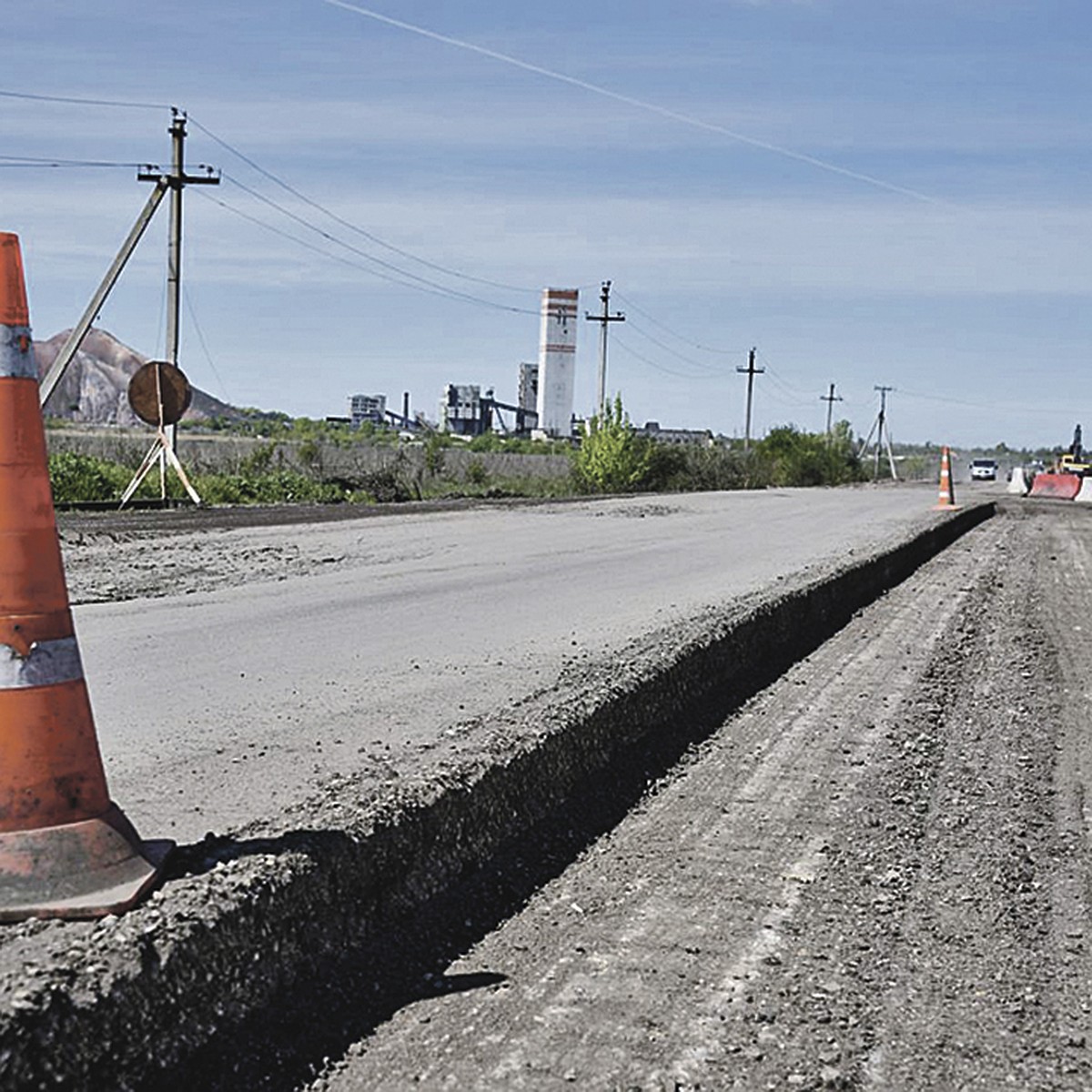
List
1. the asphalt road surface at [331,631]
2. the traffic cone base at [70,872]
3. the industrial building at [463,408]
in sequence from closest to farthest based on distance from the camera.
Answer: the traffic cone base at [70,872] → the asphalt road surface at [331,631] → the industrial building at [463,408]

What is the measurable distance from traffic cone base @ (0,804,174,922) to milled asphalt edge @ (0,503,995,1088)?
0.05 meters

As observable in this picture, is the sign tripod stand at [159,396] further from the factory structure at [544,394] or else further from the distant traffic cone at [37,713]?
the factory structure at [544,394]

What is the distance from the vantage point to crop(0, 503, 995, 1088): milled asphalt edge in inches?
115

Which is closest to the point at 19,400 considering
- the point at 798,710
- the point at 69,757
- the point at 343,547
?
the point at 69,757

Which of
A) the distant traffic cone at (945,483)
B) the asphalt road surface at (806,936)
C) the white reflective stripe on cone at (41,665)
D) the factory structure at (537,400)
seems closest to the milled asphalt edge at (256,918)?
the asphalt road surface at (806,936)

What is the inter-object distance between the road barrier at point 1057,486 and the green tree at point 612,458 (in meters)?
13.4

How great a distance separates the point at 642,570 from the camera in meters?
14.2

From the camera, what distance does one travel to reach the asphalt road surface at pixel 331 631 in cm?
539

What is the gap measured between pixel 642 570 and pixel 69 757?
35.6 ft

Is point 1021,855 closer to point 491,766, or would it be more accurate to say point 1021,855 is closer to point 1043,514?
point 491,766

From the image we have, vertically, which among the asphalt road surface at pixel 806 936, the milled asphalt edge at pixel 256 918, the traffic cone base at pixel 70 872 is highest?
the traffic cone base at pixel 70 872

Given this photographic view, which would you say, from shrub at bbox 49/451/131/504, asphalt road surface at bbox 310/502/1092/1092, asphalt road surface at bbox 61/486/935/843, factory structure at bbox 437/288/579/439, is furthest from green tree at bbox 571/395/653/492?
factory structure at bbox 437/288/579/439

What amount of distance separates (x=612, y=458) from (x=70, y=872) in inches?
1957

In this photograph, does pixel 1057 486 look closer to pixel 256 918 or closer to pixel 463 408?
pixel 256 918
